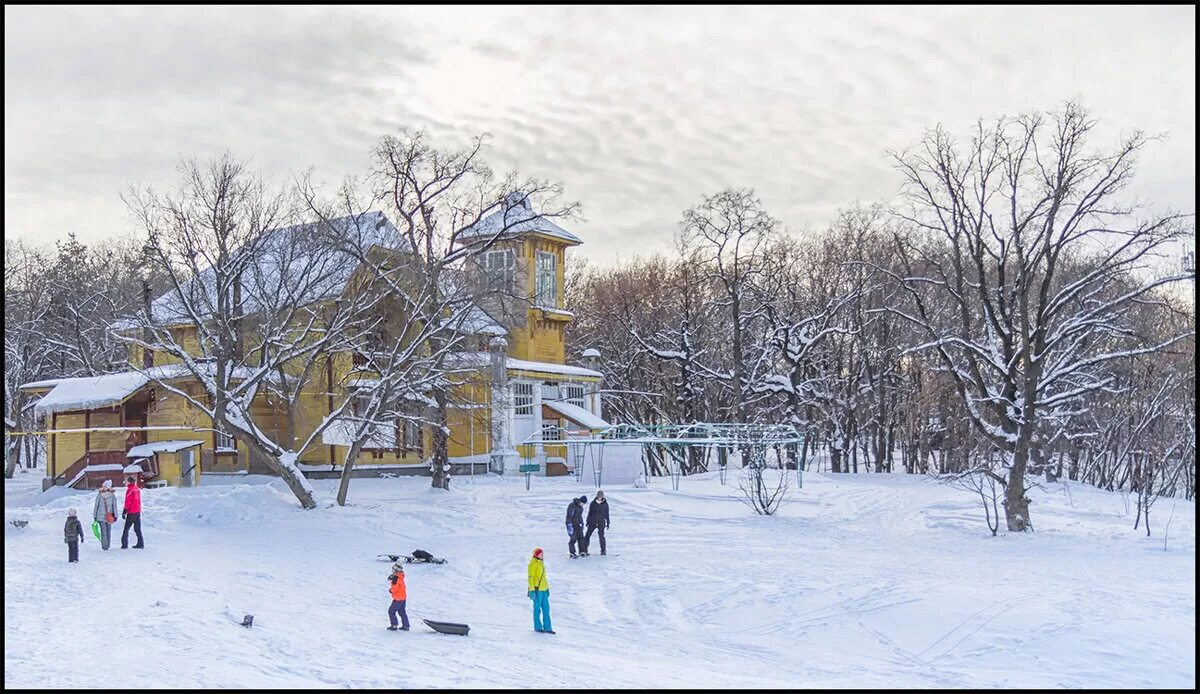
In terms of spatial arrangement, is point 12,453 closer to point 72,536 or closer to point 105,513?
point 105,513

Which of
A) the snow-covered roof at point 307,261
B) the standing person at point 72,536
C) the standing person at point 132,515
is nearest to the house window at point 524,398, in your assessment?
the snow-covered roof at point 307,261

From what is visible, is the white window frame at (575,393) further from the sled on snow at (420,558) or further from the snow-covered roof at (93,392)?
the sled on snow at (420,558)

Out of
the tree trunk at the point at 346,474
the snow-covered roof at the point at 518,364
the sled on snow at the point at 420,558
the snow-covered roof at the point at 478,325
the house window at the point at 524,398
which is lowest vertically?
the sled on snow at the point at 420,558

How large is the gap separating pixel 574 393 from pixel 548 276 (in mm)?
5455

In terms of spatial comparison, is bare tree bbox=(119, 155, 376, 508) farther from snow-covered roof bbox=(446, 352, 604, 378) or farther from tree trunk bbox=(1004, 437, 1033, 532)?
tree trunk bbox=(1004, 437, 1033, 532)

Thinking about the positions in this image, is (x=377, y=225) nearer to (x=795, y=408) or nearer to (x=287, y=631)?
(x=287, y=631)

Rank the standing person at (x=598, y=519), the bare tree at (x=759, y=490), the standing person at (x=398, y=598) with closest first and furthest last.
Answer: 1. the standing person at (x=398, y=598)
2. the standing person at (x=598, y=519)
3. the bare tree at (x=759, y=490)

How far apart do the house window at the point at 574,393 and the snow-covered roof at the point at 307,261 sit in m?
13.8

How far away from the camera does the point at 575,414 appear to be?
4869 cm

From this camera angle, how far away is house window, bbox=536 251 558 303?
5125cm

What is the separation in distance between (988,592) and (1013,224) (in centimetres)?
1327

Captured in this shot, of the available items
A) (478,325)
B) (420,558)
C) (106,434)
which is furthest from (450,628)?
(106,434)

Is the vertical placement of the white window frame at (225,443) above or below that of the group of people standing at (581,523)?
above

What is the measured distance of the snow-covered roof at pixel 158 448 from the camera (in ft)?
122
